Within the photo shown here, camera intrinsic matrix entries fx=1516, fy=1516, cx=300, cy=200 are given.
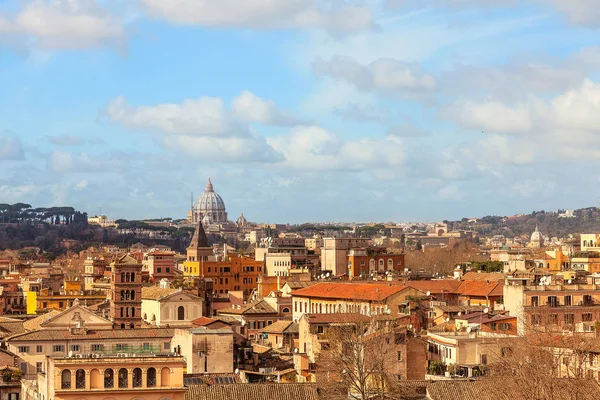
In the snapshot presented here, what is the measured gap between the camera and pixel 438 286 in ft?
272

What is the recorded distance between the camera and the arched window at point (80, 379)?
39562 mm

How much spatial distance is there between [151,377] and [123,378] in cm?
75

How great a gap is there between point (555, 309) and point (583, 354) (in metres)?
19.0

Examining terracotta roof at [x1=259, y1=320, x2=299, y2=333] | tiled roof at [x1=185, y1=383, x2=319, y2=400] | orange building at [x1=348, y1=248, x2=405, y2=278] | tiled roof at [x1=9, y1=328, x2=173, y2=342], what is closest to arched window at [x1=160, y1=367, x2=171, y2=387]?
tiled roof at [x1=185, y1=383, x2=319, y2=400]

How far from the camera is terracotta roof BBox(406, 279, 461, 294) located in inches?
3177

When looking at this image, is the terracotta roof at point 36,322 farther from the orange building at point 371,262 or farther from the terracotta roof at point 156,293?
the orange building at point 371,262

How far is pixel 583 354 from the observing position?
44562 mm

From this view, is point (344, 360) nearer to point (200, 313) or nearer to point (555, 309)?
point (555, 309)

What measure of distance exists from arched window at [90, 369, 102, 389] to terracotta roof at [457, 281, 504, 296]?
39.1m

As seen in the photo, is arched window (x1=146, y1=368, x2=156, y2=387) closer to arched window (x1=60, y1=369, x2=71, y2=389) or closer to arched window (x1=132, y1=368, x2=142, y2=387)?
arched window (x1=132, y1=368, x2=142, y2=387)

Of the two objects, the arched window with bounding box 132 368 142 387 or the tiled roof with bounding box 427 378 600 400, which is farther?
the arched window with bounding box 132 368 142 387

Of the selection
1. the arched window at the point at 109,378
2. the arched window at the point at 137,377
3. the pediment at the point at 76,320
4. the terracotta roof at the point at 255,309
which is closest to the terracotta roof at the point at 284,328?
the pediment at the point at 76,320

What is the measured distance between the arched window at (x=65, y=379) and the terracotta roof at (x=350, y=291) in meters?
31.9

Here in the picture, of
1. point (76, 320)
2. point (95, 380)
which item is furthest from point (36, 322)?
point (95, 380)
